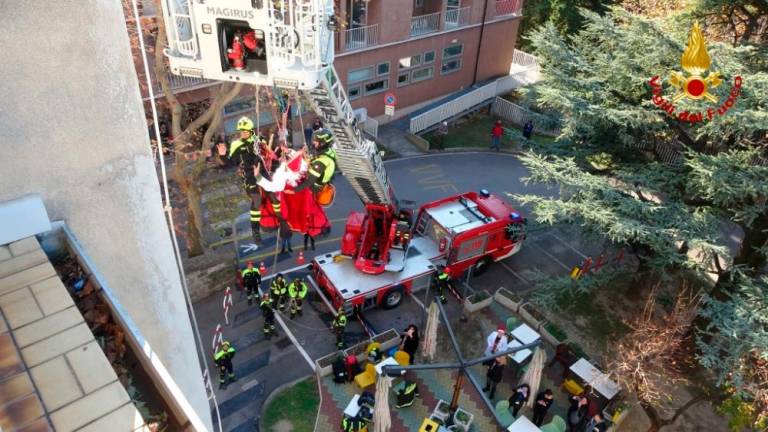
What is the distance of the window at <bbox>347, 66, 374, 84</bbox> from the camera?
2055 cm

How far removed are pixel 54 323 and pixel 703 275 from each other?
53.0 ft

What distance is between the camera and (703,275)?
14820 mm

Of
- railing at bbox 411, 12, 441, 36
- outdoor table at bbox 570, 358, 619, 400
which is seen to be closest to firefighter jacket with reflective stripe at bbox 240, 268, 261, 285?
outdoor table at bbox 570, 358, 619, 400

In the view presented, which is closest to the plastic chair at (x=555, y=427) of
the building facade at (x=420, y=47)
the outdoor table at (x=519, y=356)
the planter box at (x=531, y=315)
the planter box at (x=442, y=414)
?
the outdoor table at (x=519, y=356)

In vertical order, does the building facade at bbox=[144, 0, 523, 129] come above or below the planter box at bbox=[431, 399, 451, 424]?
above

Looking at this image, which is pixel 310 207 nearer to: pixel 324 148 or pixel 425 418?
pixel 324 148

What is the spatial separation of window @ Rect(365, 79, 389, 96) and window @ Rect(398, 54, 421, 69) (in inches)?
41.2

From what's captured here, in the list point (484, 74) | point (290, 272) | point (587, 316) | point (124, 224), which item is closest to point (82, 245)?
point (124, 224)

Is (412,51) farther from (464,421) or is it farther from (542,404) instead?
(464,421)

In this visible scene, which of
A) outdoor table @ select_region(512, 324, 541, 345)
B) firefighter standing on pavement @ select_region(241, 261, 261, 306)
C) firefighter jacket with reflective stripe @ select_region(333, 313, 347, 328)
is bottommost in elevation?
outdoor table @ select_region(512, 324, 541, 345)

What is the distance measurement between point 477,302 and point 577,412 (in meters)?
3.66

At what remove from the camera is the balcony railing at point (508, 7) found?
25484 mm

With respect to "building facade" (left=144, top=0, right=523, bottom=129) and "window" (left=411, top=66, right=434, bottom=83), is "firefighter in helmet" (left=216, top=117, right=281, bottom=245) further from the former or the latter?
"window" (left=411, top=66, right=434, bottom=83)

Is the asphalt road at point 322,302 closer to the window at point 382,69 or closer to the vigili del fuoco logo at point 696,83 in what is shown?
the window at point 382,69
